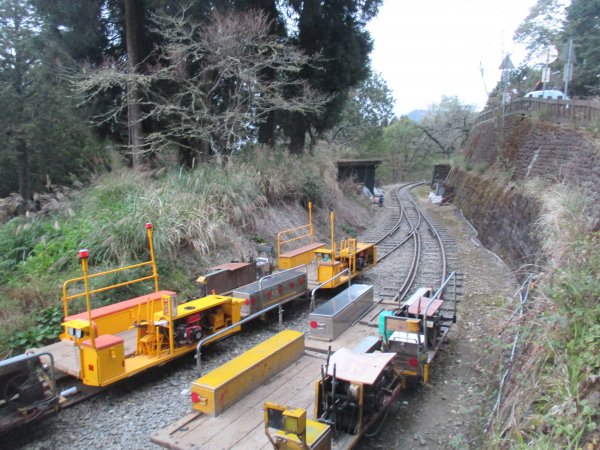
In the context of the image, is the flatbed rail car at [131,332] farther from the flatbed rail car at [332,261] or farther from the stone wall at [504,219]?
the stone wall at [504,219]

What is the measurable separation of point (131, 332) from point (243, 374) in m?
2.86

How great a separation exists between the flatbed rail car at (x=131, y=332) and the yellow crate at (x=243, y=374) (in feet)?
3.34

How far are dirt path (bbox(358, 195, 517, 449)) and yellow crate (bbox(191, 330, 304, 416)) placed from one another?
1442mm

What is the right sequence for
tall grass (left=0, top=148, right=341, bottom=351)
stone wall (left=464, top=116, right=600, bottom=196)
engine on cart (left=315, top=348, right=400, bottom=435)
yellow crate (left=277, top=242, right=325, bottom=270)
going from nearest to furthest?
engine on cart (left=315, top=348, right=400, bottom=435)
tall grass (left=0, top=148, right=341, bottom=351)
yellow crate (left=277, top=242, right=325, bottom=270)
stone wall (left=464, top=116, right=600, bottom=196)

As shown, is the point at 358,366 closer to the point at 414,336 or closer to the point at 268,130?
the point at 414,336

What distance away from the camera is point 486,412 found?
203 inches

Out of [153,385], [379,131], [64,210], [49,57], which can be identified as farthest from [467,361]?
[379,131]

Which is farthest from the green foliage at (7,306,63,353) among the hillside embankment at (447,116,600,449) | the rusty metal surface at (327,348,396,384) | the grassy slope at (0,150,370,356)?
the hillside embankment at (447,116,600,449)

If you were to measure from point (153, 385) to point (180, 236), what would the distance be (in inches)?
165

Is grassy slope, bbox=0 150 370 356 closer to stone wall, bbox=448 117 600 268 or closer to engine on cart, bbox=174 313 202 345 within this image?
engine on cart, bbox=174 313 202 345

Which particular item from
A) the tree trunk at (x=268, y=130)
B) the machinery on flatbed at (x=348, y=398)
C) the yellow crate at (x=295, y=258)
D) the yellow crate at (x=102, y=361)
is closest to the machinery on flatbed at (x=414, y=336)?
the machinery on flatbed at (x=348, y=398)

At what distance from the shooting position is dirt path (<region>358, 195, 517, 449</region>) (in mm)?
5105

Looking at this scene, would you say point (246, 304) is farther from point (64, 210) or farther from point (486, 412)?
point (64, 210)

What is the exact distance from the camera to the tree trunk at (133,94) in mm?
13664
